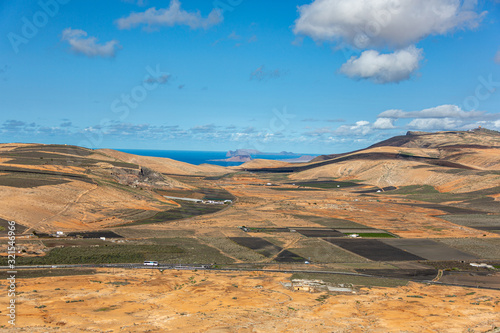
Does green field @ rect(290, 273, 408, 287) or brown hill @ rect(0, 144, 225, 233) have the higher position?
brown hill @ rect(0, 144, 225, 233)

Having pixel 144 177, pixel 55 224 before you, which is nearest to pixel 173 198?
A: pixel 144 177

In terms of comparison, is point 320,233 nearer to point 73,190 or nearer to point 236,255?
point 236,255

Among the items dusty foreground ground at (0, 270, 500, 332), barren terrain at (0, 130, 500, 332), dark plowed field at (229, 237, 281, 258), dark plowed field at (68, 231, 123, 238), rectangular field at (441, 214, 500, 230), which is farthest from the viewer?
rectangular field at (441, 214, 500, 230)

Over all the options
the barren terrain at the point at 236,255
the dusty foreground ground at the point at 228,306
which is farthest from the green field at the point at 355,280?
the dusty foreground ground at the point at 228,306

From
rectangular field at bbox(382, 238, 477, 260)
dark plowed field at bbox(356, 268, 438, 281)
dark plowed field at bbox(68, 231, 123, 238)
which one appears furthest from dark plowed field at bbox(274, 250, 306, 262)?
dark plowed field at bbox(68, 231, 123, 238)

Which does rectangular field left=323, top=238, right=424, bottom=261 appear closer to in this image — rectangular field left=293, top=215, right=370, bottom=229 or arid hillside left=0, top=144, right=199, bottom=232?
rectangular field left=293, top=215, right=370, bottom=229

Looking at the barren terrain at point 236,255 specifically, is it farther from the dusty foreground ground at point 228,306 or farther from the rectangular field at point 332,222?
the rectangular field at point 332,222

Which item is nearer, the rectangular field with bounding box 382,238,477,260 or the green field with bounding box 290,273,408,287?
the green field with bounding box 290,273,408,287

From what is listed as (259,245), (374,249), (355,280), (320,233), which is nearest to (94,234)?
(259,245)
